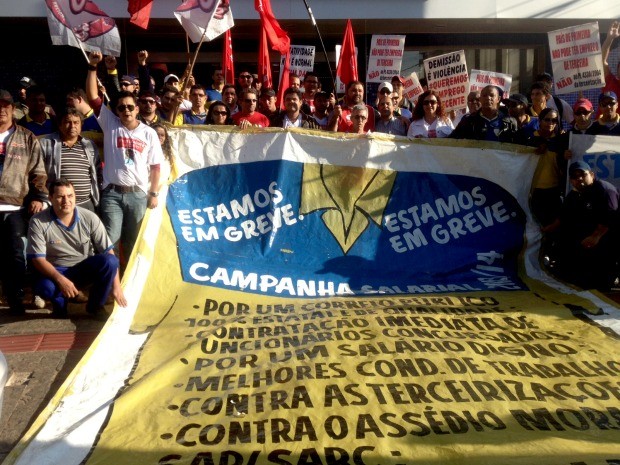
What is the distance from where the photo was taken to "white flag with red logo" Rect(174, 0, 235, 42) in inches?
267

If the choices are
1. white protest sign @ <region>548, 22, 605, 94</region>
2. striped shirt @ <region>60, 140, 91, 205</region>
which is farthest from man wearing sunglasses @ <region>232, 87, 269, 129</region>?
white protest sign @ <region>548, 22, 605, 94</region>

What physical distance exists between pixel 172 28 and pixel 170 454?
13848mm

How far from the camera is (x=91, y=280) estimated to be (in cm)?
500

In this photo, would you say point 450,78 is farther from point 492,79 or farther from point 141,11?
point 141,11

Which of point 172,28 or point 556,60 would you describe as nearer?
point 556,60

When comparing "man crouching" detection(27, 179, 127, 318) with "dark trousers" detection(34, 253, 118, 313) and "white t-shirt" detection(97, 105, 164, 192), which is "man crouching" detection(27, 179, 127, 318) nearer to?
"dark trousers" detection(34, 253, 118, 313)

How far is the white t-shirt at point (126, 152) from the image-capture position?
5.48 metres

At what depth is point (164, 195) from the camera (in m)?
5.66

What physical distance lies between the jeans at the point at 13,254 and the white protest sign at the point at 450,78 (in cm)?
518

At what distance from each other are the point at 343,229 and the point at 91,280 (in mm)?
2082

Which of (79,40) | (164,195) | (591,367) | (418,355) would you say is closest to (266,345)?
(418,355)

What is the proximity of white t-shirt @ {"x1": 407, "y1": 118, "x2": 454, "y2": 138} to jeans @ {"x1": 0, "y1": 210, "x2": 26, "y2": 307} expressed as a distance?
12.7 ft

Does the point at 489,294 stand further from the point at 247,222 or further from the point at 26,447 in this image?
the point at 26,447

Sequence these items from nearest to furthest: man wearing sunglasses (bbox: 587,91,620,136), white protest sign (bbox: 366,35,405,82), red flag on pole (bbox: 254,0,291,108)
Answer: man wearing sunglasses (bbox: 587,91,620,136) < red flag on pole (bbox: 254,0,291,108) < white protest sign (bbox: 366,35,405,82)
